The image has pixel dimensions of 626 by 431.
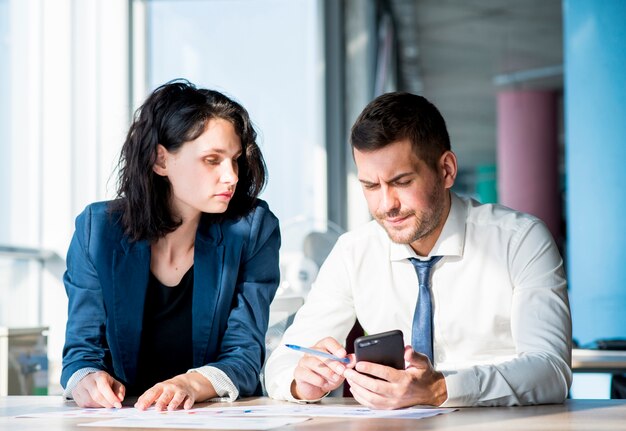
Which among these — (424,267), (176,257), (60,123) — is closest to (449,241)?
(424,267)

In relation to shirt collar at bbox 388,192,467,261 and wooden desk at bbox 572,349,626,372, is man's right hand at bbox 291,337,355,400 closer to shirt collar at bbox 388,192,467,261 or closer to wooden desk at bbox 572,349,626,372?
shirt collar at bbox 388,192,467,261

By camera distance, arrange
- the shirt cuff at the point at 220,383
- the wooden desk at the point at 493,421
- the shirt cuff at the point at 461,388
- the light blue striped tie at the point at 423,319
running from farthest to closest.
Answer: the light blue striped tie at the point at 423,319, the shirt cuff at the point at 220,383, the shirt cuff at the point at 461,388, the wooden desk at the point at 493,421

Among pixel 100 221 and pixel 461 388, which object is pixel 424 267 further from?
pixel 100 221

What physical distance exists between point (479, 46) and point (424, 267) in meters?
12.3

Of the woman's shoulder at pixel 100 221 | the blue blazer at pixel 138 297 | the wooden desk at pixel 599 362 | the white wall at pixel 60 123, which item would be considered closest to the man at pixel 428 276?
the blue blazer at pixel 138 297

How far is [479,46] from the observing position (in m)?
14.0

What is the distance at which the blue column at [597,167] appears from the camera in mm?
5391

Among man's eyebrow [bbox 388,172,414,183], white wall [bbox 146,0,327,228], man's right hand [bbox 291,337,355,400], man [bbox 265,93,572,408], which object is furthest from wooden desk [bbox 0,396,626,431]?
white wall [bbox 146,0,327,228]

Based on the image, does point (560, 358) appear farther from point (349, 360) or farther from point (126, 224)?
point (126, 224)

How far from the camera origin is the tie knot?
7.54 feet

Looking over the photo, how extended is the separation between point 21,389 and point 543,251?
80.1 inches

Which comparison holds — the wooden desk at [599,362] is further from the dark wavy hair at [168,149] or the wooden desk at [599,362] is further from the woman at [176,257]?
the dark wavy hair at [168,149]

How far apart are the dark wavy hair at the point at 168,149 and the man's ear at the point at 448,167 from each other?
22.0 inches

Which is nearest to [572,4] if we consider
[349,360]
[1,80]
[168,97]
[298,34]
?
[298,34]
